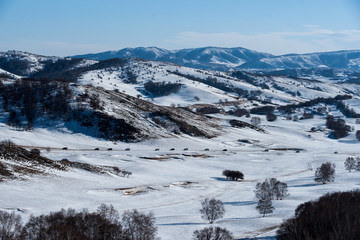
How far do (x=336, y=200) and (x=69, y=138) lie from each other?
82523 mm

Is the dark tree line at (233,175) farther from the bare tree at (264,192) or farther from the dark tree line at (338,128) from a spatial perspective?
the dark tree line at (338,128)

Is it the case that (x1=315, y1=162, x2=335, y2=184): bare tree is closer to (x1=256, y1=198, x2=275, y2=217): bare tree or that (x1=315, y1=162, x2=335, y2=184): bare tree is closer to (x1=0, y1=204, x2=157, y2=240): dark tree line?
(x1=256, y1=198, x2=275, y2=217): bare tree

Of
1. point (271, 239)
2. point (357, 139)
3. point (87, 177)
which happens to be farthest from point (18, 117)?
point (357, 139)

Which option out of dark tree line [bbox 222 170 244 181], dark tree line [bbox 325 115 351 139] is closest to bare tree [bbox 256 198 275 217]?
dark tree line [bbox 222 170 244 181]

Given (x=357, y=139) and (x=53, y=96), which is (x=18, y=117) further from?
(x=357, y=139)

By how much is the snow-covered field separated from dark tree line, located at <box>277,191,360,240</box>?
517 cm

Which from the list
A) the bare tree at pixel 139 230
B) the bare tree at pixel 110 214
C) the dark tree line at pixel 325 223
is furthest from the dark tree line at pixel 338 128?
the bare tree at pixel 139 230

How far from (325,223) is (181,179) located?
45.0 meters

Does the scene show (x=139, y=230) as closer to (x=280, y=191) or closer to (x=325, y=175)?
(x=280, y=191)

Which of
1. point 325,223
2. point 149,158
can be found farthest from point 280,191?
point 149,158

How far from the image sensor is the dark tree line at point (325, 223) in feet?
95.9

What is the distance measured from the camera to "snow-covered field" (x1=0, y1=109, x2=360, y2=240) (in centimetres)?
4734

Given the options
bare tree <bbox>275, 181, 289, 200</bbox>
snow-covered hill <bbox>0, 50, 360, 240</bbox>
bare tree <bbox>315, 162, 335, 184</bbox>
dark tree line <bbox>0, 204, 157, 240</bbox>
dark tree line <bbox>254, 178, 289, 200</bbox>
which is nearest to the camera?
dark tree line <bbox>0, 204, 157, 240</bbox>

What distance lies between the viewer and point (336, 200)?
3991cm
